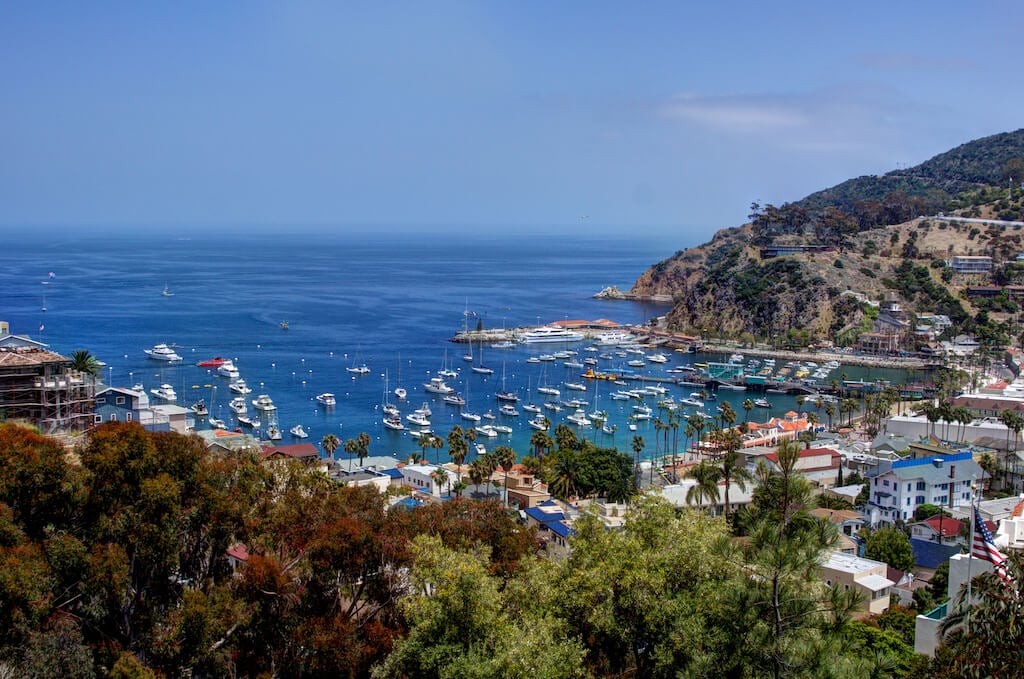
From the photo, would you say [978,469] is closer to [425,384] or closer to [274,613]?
[274,613]

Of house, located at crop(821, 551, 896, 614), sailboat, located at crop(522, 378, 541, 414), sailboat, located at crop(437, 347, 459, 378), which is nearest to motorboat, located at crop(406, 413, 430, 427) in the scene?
sailboat, located at crop(522, 378, 541, 414)

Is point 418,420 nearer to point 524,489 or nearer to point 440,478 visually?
point 440,478

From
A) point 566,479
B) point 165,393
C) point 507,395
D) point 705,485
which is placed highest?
point 705,485

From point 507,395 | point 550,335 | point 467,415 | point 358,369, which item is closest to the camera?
point 467,415

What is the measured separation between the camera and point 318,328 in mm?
99812

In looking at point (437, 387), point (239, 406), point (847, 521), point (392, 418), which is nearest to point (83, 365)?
point (847, 521)

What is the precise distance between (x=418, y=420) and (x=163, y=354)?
30.4m

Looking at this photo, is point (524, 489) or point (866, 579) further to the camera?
point (524, 489)

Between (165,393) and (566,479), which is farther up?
(566,479)

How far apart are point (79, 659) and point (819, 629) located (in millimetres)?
10615

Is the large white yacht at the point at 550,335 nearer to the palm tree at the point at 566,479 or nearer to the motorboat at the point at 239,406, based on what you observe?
the motorboat at the point at 239,406

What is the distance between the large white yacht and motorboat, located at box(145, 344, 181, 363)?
35.1m

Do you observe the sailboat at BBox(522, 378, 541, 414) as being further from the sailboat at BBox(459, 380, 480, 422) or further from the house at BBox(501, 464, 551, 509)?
the house at BBox(501, 464, 551, 509)

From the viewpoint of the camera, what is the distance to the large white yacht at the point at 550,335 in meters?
98.8
